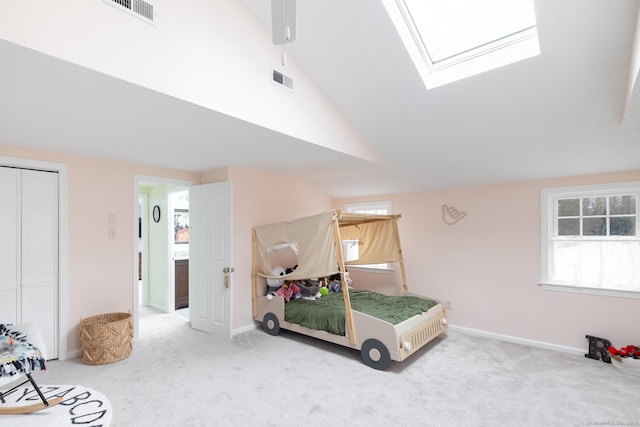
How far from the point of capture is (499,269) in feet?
13.2

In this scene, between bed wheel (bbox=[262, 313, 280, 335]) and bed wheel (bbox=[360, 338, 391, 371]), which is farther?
bed wheel (bbox=[262, 313, 280, 335])

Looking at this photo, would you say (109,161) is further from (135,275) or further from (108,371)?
(108,371)

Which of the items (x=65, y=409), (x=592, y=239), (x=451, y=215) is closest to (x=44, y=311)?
(x=65, y=409)

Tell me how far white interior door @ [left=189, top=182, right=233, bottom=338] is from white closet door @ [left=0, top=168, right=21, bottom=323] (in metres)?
1.84

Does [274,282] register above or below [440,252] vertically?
below

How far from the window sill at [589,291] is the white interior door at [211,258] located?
387cm

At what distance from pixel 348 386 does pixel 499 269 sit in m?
2.55

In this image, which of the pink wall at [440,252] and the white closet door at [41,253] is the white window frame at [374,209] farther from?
the white closet door at [41,253]

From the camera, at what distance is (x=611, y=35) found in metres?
2.10

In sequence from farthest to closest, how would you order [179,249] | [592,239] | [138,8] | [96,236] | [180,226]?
[180,226], [179,249], [96,236], [592,239], [138,8]

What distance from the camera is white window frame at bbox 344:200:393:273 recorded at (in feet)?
16.9

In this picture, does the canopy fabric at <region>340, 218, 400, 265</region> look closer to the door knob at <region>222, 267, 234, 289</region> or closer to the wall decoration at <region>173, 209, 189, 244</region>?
the door knob at <region>222, 267, 234, 289</region>

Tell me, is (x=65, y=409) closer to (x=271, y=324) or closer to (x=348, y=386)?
(x=348, y=386)

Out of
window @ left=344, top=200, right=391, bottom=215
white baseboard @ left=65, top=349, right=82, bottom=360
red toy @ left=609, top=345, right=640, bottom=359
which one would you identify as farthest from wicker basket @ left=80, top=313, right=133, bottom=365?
red toy @ left=609, top=345, right=640, bottom=359
